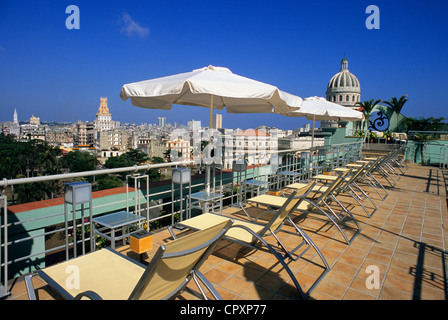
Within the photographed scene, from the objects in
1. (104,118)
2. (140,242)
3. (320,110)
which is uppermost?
(104,118)

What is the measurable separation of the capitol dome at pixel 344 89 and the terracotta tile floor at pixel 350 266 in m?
78.4

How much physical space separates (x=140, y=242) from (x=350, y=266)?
2.24 m

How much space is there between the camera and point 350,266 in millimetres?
3033

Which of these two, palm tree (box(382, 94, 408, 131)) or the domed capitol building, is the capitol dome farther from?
palm tree (box(382, 94, 408, 131))

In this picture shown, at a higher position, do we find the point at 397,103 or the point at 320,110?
the point at 397,103

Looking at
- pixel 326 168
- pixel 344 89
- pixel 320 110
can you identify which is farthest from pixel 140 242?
pixel 344 89

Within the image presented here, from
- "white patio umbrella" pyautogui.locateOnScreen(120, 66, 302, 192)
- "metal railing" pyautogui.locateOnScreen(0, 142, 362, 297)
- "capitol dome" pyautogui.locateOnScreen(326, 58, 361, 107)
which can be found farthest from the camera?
"capitol dome" pyautogui.locateOnScreen(326, 58, 361, 107)

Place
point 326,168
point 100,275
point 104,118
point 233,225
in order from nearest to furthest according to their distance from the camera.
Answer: point 100,275
point 233,225
point 326,168
point 104,118

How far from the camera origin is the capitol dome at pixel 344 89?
7606 centimetres

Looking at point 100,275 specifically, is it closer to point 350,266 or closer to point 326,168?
point 350,266

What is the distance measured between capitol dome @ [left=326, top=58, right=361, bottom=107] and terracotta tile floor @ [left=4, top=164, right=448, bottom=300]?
78.4 m

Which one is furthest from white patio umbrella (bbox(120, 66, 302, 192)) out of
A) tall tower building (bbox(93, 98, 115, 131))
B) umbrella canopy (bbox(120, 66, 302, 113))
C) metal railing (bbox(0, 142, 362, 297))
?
tall tower building (bbox(93, 98, 115, 131))

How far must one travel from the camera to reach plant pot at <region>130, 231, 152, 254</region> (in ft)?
9.50
